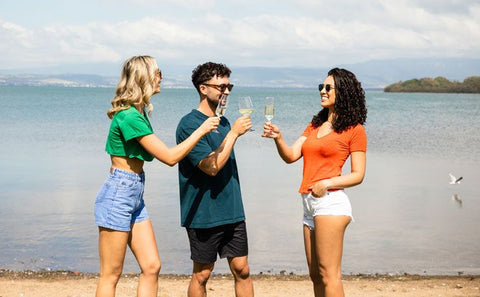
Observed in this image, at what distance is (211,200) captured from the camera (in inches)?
196

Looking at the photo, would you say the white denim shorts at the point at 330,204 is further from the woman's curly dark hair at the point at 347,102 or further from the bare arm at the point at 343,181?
the woman's curly dark hair at the point at 347,102

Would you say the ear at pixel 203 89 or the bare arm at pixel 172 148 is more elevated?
the ear at pixel 203 89

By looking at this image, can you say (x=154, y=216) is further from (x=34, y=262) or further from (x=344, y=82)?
(x=344, y=82)

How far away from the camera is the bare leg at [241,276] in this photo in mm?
5102

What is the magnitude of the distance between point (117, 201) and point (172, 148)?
525 millimetres

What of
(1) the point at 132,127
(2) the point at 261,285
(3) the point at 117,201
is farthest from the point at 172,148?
(2) the point at 261,285

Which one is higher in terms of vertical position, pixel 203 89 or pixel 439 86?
pixel 439 86

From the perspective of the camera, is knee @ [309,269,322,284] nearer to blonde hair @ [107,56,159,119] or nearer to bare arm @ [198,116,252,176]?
bare arm @ [198,116,252,176]

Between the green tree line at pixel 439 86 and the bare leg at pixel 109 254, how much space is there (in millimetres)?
148995

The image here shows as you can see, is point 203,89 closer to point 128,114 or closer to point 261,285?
point 128,114

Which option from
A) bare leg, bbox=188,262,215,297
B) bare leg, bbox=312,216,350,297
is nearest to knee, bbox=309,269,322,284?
bare leg, bbox=312,216,350,297

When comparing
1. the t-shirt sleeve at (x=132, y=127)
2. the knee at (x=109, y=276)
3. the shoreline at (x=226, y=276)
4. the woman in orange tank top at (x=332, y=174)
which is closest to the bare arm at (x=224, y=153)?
the woman in orange tank top at (x=332, y=174)

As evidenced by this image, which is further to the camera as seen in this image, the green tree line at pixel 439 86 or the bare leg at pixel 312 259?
the green tree line at pixel 439 86

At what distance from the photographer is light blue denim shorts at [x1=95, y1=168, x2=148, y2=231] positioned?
446 centimetres
